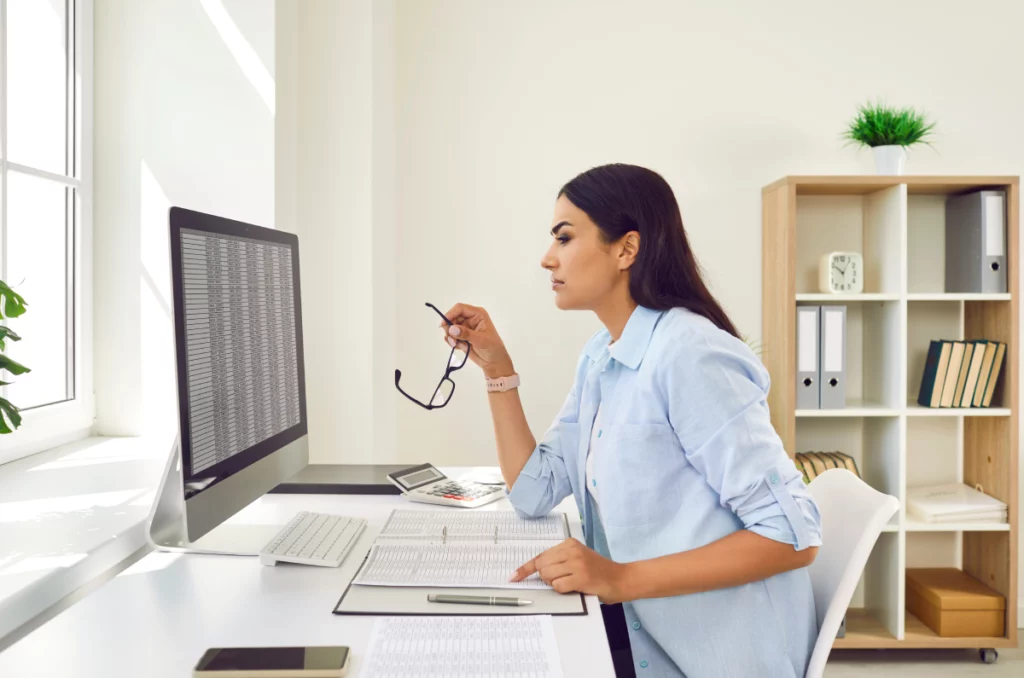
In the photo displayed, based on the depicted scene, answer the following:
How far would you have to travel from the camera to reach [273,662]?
82 cm

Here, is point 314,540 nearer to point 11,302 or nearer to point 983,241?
point 11,302

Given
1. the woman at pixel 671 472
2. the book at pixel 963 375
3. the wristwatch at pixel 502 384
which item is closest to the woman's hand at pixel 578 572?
the woman at pixel 671 472

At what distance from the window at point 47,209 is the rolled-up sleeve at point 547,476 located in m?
1.08

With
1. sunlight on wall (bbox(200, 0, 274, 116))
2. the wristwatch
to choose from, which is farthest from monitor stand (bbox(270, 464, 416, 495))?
sunlight on wall (bbox(200, 0, 274, 116))

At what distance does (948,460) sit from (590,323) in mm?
1366

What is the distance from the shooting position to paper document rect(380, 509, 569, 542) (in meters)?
1.30

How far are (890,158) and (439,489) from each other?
76.1 inches

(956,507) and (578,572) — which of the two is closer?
(578,572)

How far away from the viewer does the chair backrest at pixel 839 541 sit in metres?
1.16

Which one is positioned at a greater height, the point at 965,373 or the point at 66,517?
the point at 965,373

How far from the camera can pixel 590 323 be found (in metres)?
2.88

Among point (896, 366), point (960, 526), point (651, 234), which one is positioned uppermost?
point (651, 234)

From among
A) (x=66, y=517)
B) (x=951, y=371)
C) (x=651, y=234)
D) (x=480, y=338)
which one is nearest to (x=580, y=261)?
(x=651, y=234)

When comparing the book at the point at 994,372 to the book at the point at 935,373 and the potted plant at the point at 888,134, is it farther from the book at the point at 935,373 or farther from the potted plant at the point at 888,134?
the potted plant at the point at 888,134
